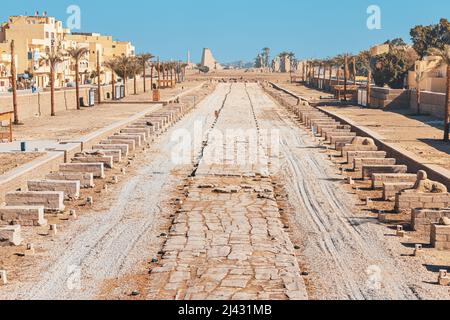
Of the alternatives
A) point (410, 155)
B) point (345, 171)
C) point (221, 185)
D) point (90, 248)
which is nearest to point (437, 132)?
point (410, 155)

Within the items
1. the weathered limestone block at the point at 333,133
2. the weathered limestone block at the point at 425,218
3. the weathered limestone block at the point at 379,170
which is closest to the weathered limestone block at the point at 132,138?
the weathered limestone block at the point at 333,133

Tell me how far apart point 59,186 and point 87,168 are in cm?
312

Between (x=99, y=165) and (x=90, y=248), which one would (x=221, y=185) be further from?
(x=90, y=248)

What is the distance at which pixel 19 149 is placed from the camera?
89.2 ft

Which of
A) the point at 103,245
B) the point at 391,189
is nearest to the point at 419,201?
the point at 391,189

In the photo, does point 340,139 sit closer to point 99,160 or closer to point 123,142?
point 123,142

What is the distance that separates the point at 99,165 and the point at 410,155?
37.0ft

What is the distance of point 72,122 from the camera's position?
134 feet

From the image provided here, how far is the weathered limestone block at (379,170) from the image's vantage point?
881 inches

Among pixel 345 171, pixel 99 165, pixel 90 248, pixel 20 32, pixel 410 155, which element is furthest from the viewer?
→ pixel 20 32

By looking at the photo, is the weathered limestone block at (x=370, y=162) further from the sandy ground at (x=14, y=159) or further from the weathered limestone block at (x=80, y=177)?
the sandy ground at (x=14, y=159)

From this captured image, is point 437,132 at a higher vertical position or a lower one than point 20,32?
lower

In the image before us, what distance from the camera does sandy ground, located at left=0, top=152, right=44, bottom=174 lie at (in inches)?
888

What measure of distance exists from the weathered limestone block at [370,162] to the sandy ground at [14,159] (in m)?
11.2
